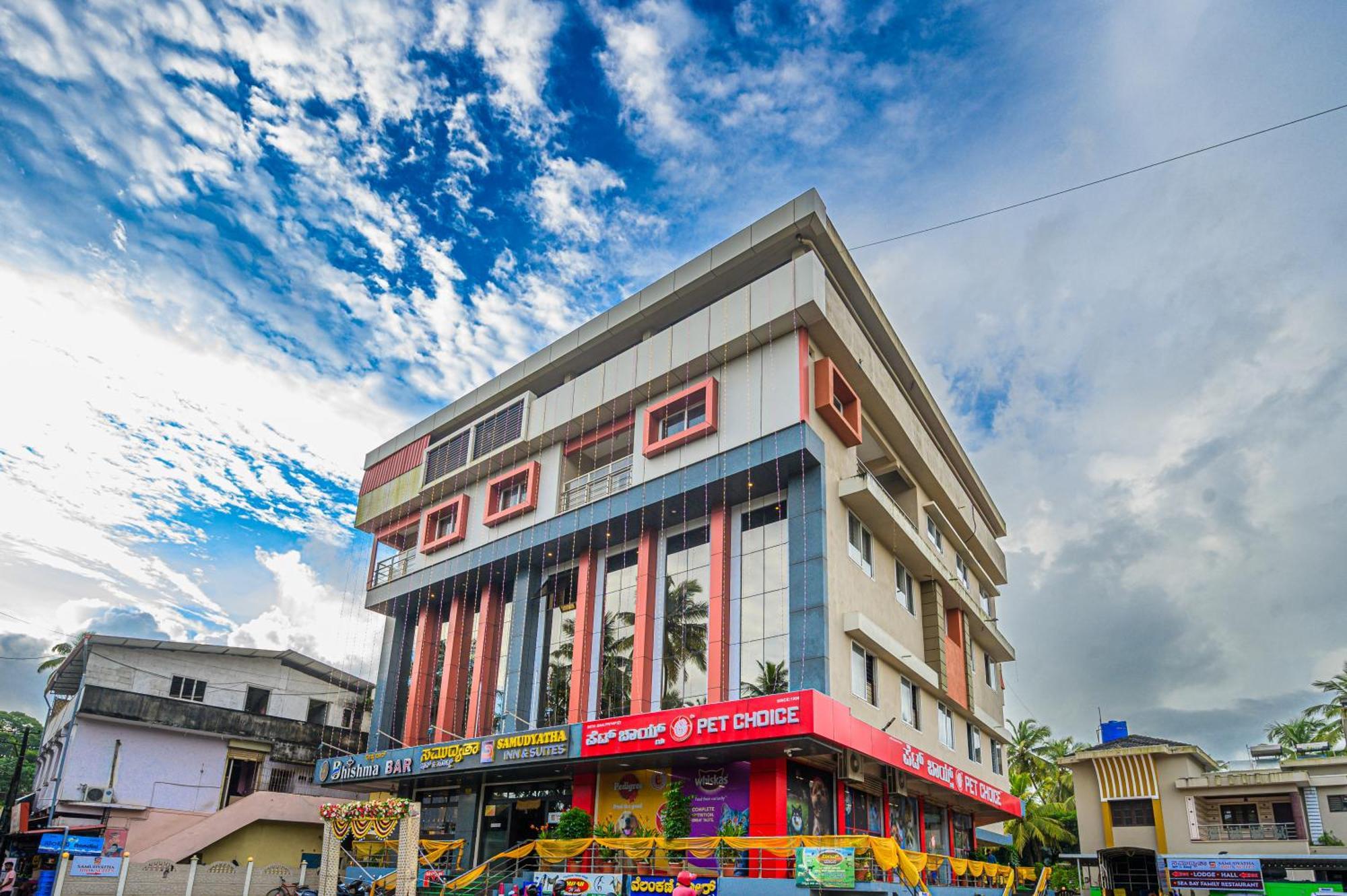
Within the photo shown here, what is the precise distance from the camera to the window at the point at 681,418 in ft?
102

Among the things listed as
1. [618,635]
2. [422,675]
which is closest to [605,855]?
[618,635]

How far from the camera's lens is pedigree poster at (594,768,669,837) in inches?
1123

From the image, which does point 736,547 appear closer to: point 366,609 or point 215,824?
point 366,609

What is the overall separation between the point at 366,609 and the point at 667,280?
74.4 feet

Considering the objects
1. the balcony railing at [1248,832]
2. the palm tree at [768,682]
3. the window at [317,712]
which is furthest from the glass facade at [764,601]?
the window at [317,712]

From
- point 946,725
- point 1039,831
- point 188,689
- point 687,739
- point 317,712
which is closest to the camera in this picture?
point 687,739

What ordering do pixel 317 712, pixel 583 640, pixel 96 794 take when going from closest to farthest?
pixel 583 640, pixel 96 794, pixel 317 712

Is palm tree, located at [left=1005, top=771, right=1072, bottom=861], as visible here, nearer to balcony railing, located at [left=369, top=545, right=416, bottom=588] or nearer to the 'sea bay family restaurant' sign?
the 'sea bay family restaurant' sign

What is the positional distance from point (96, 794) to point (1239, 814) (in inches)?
1991

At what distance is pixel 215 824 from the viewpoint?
123ft

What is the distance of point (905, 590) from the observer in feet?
119

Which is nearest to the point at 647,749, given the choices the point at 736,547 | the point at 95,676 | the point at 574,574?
the point at 736,547

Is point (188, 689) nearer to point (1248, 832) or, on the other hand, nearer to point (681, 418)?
point (681, 418)

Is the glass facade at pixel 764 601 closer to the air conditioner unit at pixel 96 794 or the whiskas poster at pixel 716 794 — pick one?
the whiskas poster at pixel 716 794
